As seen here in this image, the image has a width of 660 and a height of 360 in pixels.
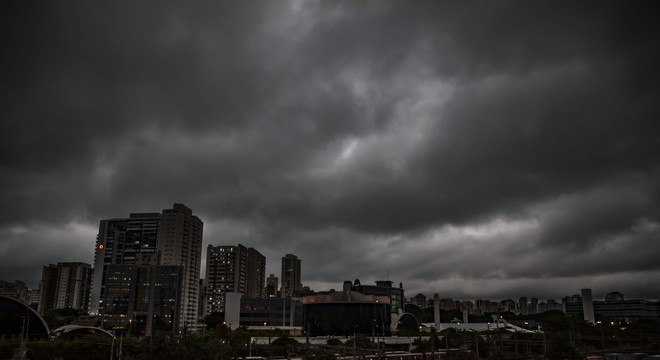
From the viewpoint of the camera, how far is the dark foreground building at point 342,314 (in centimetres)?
17475

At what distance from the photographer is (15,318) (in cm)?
8981

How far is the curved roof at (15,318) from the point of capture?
88.6m

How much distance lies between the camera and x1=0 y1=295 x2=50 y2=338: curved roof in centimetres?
8862

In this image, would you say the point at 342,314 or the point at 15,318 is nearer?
the point at 15,318

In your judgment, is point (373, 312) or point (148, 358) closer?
point (148, 358)

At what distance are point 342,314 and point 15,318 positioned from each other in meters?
109

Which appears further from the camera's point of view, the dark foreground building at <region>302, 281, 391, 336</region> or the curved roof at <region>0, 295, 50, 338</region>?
the dark foreground building at <region>302, 281, 391, 336</region>

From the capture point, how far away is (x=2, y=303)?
89.2 metres

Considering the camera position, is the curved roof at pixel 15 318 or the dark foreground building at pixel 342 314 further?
the dark foreground building at pixel 342 314

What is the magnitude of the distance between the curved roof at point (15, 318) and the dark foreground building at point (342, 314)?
99.1m

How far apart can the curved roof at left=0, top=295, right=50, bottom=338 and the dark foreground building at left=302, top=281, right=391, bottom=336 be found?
99.1 m

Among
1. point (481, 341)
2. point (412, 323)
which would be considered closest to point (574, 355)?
point (481, 341)

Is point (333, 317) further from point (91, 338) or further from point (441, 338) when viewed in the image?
point (91, 338)

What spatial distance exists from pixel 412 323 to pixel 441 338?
3290 inches
